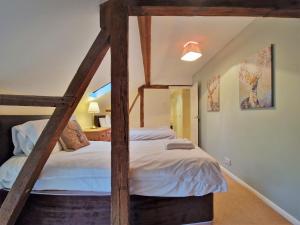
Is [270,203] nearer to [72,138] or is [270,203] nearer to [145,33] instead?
[72,138]

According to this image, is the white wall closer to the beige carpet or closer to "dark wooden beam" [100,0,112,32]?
the beige carpet

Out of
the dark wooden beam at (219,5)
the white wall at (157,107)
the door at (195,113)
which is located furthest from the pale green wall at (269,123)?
the white wall at (157,107)

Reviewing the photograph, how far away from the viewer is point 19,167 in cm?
203

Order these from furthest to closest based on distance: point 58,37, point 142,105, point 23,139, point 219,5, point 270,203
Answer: point 142,105
point 270,203
point 23,139
point 58,37
point 219,5

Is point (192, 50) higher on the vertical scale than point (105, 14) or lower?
higher

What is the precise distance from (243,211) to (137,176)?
1.39 meters

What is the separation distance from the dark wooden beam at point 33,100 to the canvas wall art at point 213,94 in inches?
133

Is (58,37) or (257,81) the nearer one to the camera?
(58,37)

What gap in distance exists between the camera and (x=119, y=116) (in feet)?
5.83

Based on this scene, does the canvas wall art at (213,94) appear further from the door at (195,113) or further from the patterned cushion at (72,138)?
the patterned cushion at (72,138)

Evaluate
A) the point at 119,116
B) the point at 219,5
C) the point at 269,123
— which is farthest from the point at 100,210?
the point at 269,123

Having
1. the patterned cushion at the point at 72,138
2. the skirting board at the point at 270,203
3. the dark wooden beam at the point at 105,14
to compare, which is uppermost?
the dark wooden beam at the point at 105,14

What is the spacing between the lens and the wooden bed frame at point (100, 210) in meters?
2.00

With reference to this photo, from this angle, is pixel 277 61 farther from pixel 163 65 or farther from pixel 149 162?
pixel 163 65
